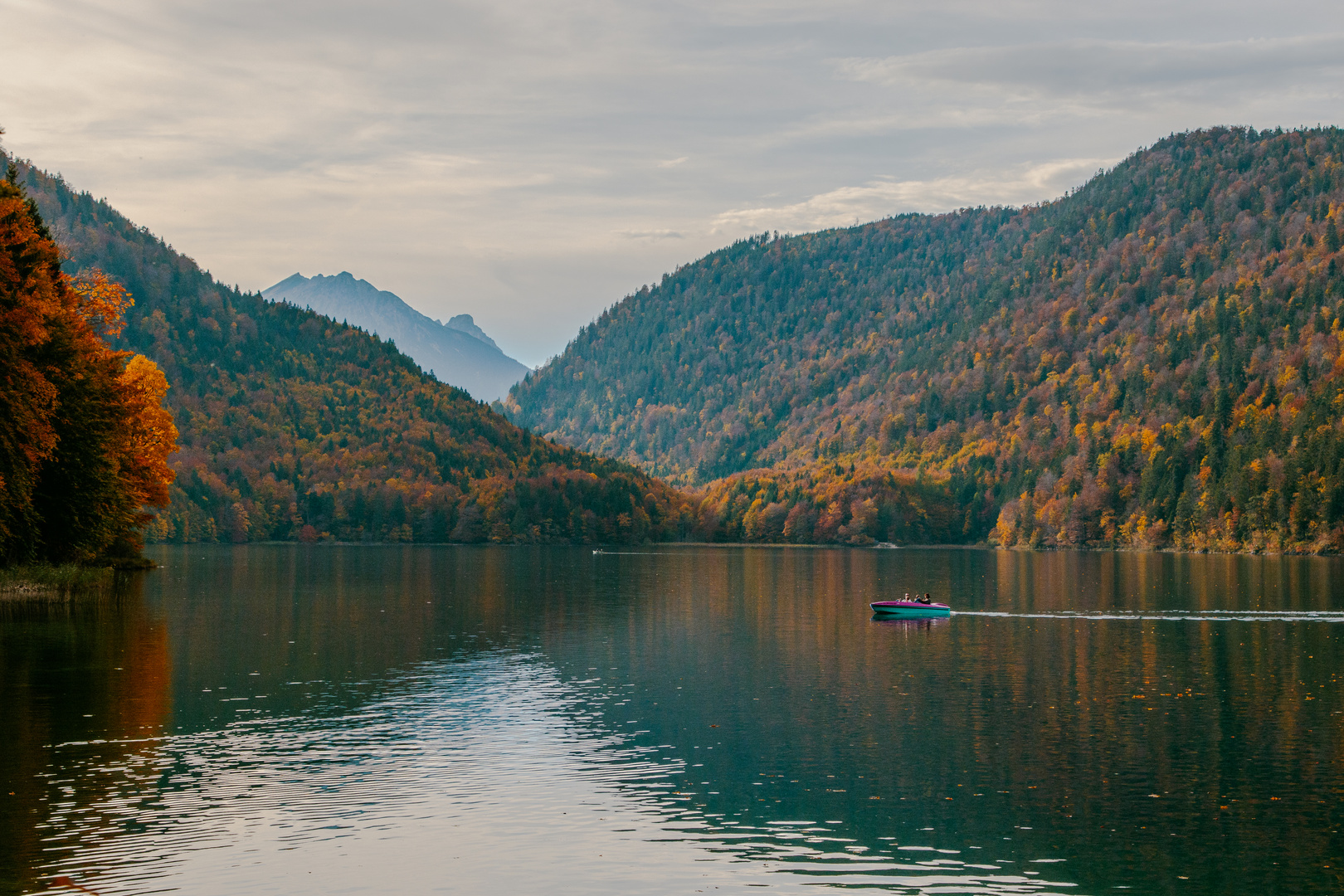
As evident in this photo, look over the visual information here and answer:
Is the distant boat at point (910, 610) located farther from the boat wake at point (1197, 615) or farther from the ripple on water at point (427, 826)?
the ripple on water at point (427, 826)

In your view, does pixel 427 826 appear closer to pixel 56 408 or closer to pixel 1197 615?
pixel 56 408

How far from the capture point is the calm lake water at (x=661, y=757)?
106ft

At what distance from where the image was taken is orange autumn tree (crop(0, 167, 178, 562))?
7738cm

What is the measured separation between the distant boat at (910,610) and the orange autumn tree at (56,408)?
60920 mm

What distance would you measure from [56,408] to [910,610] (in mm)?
66119

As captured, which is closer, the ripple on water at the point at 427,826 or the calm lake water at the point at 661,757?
the ripple on water at the point at 427,826

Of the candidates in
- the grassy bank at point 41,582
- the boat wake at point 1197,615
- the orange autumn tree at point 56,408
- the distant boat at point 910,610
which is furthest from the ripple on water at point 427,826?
the boat wake at point 1197,615

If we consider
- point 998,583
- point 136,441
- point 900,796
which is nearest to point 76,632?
point 136,441

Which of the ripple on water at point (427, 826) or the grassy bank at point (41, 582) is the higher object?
the grassy bank at point (41, 582)

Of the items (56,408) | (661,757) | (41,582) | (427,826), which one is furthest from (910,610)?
(427,826)

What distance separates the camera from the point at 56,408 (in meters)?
86.8

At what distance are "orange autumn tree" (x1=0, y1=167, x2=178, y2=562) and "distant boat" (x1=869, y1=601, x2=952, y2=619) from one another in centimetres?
6092

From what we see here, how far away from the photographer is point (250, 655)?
72.8 metres

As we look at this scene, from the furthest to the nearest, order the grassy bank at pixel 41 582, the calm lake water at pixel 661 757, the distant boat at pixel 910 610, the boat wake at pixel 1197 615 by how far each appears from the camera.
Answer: the distant boat at pixel 910 610 → the boat wake at pixel 1197 615 → the grassy bank at pixel 41 582 → the calm lake water at pixel 661 757
